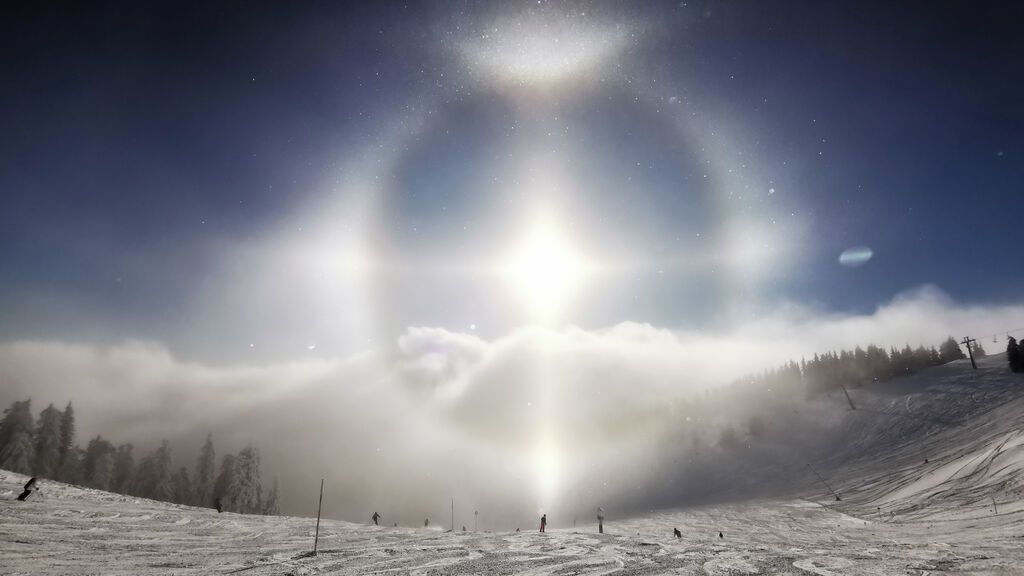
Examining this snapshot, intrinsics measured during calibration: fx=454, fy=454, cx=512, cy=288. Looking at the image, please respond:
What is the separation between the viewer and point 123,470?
269 ft

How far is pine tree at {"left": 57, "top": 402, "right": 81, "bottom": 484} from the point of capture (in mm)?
73062

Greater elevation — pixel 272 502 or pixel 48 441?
pixel 48 441

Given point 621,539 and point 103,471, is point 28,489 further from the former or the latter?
point 103,471

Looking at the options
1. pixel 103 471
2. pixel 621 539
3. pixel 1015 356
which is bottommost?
pixel 621 539

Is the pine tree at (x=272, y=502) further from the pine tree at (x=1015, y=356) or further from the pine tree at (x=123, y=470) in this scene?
the pine tree at (x=1015, y=356)

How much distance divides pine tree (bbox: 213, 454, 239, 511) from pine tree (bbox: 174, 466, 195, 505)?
766cm

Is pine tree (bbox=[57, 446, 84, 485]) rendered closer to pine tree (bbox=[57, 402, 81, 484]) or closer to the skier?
pine tree (bbox=[57, 402, 81, 484])

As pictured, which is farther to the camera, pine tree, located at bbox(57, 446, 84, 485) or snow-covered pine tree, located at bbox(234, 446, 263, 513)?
snow-covered pine tree, located at bbox(234, 446, 263, 513)

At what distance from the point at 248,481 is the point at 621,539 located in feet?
250

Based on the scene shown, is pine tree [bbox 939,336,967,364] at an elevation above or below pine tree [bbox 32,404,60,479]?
above

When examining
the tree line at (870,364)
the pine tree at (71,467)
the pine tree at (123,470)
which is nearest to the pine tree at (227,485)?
the pine tree at (123,470)

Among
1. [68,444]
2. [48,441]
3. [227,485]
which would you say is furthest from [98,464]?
[227,485]

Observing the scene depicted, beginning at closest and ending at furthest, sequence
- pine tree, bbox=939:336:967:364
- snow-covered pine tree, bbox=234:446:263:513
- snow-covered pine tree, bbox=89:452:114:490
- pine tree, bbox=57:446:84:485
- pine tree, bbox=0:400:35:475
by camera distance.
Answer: pine tree, bbox=0:400:35:475
pine tree, bbox=57:446:84:485
snow-covered pine tree, bbox=89:452:114:490
snow-covered pine tree, bbox=234:446:263:513
pine tree, bbox=939:336:967:364

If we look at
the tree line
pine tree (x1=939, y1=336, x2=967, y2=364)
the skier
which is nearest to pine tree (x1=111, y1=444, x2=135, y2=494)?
the skier
